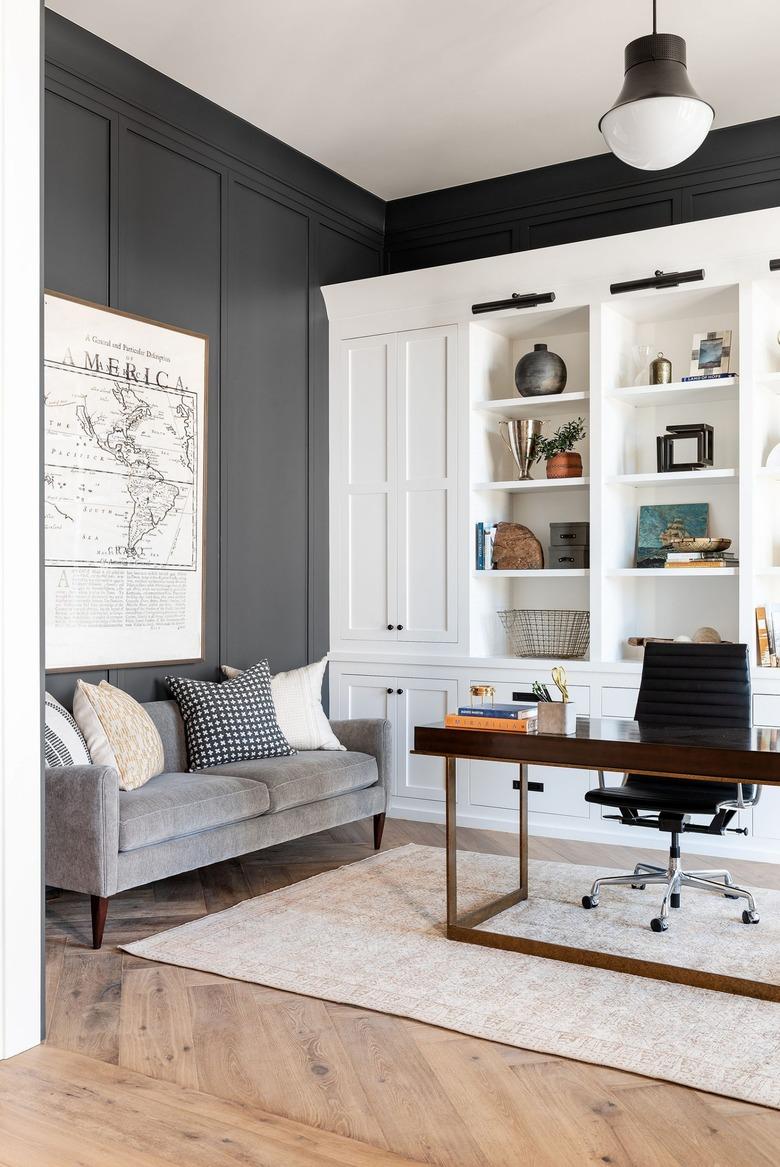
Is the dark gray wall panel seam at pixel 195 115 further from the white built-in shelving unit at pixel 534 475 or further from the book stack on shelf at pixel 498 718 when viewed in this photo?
the book stack on shelf at pixel 498 718

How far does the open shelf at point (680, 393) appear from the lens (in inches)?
186

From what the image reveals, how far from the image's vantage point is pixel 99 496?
14.0 feet

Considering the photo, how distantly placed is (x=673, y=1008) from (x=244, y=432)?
328cm

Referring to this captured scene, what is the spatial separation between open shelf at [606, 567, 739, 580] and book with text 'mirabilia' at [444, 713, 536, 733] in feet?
5.71

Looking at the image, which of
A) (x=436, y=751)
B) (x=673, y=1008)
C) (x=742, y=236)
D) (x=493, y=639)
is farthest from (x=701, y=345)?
(x=673, y=1008)

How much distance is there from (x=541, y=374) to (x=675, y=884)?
2.58 meters

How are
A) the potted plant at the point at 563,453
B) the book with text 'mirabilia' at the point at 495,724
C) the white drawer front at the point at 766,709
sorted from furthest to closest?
the potted plant at the point at 563,453
the white drawer front at the point at 766,709
the book with text 'mirabilia' at the point at 495,724

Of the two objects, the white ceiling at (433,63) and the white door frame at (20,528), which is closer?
the white door frame at (20,528)

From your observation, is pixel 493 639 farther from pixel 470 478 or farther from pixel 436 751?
pixel 436 751

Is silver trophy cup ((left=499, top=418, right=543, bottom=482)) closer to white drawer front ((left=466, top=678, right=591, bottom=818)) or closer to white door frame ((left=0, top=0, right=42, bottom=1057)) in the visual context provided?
white drawer front ((left=466, top=678, right=591, bottom=818))

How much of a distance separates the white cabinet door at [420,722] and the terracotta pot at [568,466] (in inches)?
45.9

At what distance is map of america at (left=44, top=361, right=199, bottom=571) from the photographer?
13.4ft

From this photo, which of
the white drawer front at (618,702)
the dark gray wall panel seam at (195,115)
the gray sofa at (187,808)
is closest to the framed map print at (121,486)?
the gray sofa at (187,808)

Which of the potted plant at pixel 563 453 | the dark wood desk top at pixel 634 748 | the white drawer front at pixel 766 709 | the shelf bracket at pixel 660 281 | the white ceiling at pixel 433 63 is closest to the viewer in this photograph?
the dark wood desk top at pixel 634 748
